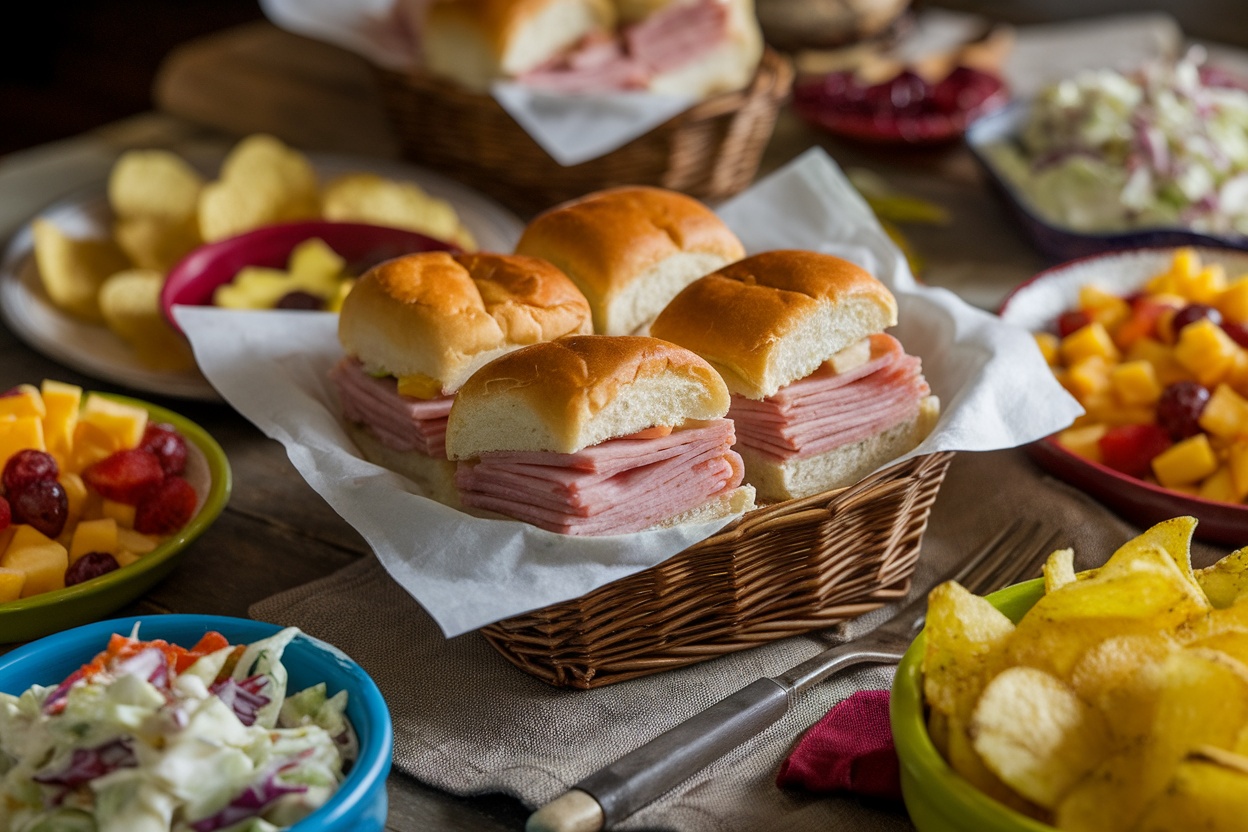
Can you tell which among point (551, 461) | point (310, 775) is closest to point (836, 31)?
point (551, 461)

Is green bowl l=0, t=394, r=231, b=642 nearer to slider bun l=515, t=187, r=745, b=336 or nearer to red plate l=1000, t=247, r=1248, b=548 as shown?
slider bun l=515, t=187, r=745, b=336

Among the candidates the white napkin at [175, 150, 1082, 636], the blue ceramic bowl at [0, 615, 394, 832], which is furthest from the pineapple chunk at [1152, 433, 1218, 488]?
the blue ceramic bowl at [0, 615, 394, 832]

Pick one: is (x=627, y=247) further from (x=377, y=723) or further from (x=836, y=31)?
(x=836, y=31)

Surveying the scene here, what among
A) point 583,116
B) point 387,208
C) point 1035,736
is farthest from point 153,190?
point 1035,736

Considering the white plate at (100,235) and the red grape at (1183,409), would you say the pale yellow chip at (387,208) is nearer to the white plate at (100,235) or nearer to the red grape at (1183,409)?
the white plate at (100,235)

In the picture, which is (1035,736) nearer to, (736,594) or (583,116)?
(736,594)

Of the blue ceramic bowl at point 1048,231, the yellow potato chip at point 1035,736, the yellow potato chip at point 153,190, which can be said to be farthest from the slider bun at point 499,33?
the yellow potato chip at point 1035,736
